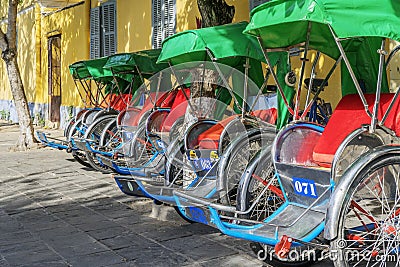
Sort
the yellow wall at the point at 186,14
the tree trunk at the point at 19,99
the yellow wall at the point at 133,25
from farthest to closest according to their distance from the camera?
the yellow wall at the point at 133,25 → the tree trunk at the point at 19,99 → the yellow wall at the point at 186,14

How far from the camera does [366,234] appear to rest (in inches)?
148

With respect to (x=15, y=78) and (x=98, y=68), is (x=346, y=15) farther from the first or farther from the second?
(x=15, y=78)

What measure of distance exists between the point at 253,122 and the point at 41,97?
52.1 feet

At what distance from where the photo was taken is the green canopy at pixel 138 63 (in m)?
8.73

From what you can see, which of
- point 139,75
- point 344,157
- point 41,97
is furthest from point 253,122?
point 41,97

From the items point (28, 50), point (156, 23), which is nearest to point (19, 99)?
point (156, 23)

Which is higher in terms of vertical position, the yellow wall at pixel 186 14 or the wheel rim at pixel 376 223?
the yellow wall at pixel 186 14

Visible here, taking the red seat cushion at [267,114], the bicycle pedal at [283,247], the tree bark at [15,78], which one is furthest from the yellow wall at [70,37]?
the bicycle pedal at [283,247]

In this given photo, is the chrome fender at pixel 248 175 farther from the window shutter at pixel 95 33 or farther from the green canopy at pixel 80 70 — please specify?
the window shutter at pixel 95 33

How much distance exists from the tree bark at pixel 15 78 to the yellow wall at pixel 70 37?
11.0ft

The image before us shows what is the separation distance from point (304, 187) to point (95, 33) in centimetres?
1296

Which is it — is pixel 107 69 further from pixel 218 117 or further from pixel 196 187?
pixel 196 187

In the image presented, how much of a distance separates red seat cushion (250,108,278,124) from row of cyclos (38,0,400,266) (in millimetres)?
13

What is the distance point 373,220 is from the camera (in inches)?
152
